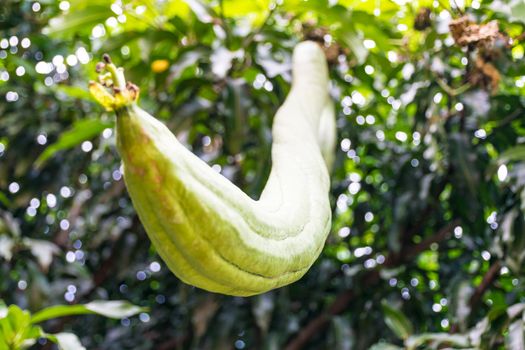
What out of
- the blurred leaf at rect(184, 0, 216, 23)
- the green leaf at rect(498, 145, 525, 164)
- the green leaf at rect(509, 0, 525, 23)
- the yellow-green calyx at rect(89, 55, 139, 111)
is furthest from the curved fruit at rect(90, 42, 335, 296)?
the blurred leaf at rect(184, 0, 216, 23)

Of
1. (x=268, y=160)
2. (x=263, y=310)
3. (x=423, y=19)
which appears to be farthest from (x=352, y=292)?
(x=423, y=19)

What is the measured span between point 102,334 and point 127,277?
22cm

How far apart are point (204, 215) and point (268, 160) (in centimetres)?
113

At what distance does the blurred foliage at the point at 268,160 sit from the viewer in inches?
68.4

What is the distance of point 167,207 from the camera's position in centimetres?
66

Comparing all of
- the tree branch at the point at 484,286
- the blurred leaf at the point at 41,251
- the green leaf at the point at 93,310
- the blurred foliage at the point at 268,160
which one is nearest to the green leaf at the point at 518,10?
the blurred foliage at the point at 268,160

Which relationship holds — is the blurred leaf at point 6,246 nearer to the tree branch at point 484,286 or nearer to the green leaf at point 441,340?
the green leaf at point 441,340

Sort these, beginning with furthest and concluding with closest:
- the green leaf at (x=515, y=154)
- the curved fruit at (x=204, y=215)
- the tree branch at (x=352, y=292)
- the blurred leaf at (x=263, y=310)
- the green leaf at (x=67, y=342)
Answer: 1. the tree branch at (x=352, y=292)
2. the blurred leaf at (x=263, y=310)
3. the green leaf at (x=515, y=154)
4. the green leaf at (x=67, y=342)
5. the curved fruit at (x=204, y=215)

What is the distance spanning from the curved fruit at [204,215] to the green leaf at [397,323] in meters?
0.90

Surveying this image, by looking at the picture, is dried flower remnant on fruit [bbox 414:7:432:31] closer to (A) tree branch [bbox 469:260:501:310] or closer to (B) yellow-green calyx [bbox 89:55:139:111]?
(A) tree branch [bbox 469:260:501:310]

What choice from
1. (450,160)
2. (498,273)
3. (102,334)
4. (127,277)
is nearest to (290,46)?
(450,160)

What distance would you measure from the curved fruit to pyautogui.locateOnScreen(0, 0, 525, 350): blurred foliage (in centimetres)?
75

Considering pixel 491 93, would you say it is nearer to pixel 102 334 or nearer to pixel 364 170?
pixel 364 170

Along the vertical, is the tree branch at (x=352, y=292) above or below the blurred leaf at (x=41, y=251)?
below
